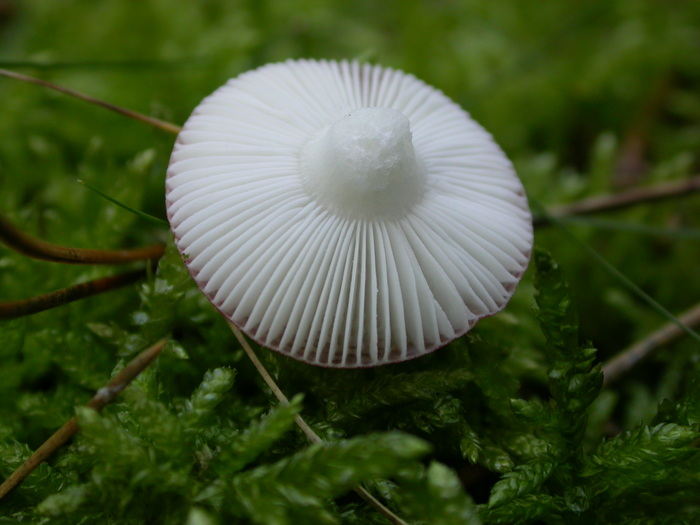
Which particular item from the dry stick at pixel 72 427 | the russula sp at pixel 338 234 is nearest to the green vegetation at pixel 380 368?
the dry stick at pixel 72 427

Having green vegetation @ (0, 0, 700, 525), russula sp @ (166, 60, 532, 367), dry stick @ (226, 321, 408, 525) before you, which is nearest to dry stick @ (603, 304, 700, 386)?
green vegetation @ (0, 0, 700, 525)

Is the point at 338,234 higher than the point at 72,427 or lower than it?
higher

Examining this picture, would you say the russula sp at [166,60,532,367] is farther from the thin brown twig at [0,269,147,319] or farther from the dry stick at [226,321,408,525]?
the thin brown twig at [0,269,147,319]

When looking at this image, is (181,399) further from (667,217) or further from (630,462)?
(667,217)

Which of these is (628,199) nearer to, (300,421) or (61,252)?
(300,421)

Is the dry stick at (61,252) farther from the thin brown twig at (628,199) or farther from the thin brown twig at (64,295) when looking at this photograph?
the thin brown twig at (628,199)

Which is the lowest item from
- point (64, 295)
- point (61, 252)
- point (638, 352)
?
point (638, 352)

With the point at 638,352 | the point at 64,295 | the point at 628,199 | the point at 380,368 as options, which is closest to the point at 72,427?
the point at 64,295
